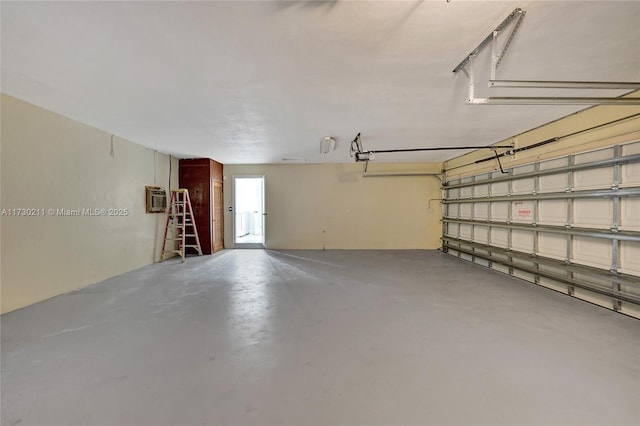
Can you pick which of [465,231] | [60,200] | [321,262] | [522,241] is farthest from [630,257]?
[60,200]

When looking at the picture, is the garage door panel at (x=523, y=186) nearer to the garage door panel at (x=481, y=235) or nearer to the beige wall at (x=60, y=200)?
the garage door panel at (x=481, y=235)

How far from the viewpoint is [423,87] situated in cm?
256

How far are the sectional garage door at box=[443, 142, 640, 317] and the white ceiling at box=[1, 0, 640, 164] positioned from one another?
34.1 inches

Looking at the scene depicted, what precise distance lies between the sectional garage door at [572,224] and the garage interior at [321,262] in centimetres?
3

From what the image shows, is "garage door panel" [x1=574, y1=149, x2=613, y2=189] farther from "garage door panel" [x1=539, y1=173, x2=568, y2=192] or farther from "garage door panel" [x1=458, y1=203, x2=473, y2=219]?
"garage door panel" [x1=458, y1=203, x2=473, y2=219]

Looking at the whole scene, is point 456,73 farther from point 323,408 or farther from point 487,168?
point 487,168

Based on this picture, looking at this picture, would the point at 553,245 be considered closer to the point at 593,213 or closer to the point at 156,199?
the point at 593,213

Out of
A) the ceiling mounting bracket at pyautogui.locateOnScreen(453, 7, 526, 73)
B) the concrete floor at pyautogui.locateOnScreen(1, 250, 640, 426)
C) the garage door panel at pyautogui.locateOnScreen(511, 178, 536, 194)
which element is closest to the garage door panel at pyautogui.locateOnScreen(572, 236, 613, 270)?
the concrete floor at pyautogui.locateOnScreen(1, 250, 640, 426)

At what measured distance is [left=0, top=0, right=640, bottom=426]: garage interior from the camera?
155 centimetres

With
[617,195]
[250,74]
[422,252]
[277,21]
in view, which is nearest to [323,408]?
[277,21]

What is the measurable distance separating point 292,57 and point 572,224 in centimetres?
409

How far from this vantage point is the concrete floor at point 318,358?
144 centimetres

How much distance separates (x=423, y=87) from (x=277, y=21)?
161 centimetres

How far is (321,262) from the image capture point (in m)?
5.48
